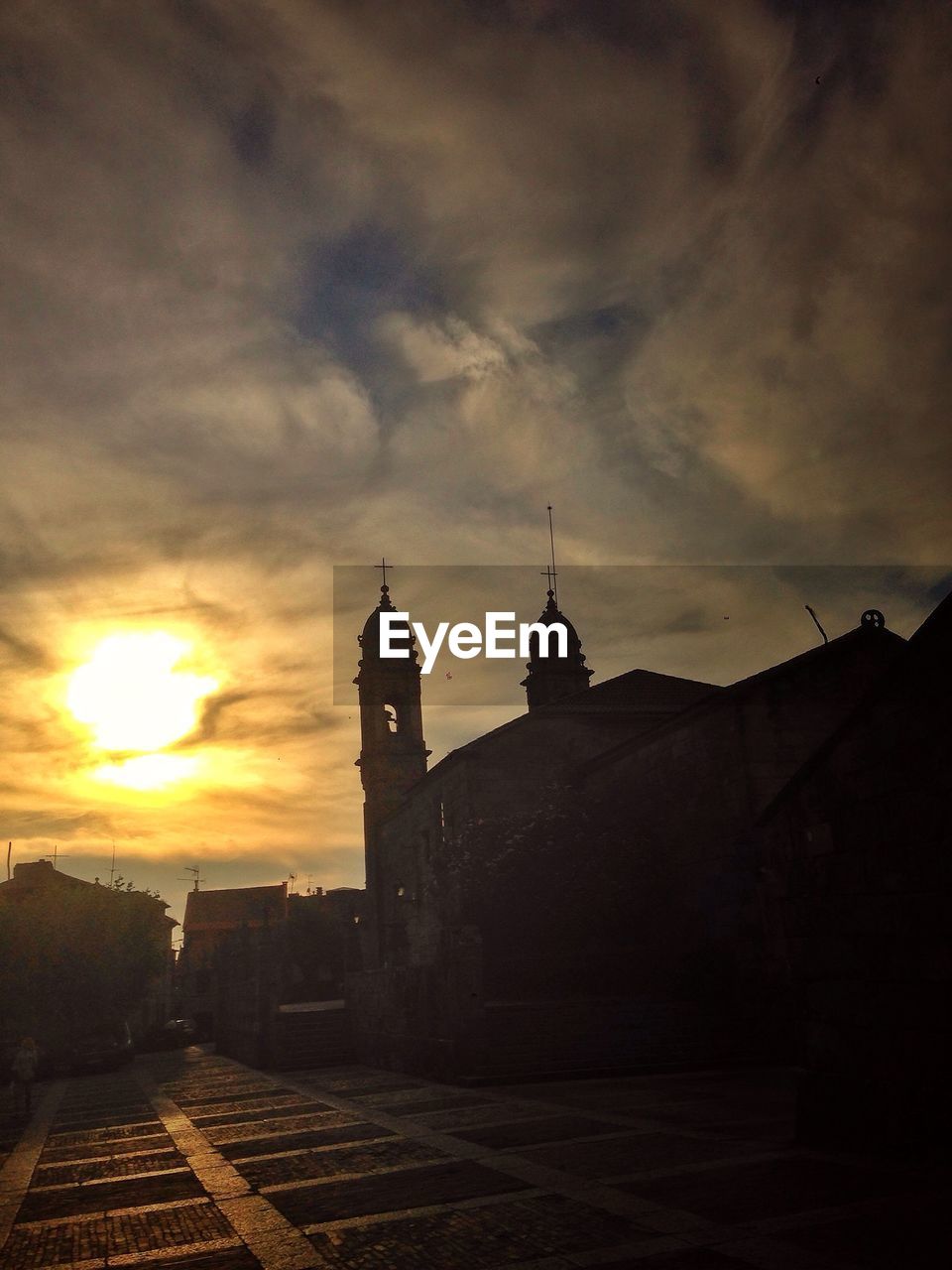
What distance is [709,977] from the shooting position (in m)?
22.5

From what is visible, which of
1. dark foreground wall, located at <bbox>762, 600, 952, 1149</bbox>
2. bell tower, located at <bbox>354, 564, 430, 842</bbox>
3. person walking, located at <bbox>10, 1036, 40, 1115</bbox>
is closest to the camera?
dark foreground wall, located at <bbox>762, 600, 952, 1149</bbox>

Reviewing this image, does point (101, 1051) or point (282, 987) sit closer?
point (282, 987)

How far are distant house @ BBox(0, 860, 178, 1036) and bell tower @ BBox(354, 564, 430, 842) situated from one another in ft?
42.0

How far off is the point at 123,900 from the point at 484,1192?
42.9 m

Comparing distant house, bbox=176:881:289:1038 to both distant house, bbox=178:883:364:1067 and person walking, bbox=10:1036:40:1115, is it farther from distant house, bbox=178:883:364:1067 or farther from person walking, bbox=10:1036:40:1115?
person walking, bbox=10:1036:40:1115

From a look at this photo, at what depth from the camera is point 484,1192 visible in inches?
317

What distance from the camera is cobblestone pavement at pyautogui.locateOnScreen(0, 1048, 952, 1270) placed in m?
6.20

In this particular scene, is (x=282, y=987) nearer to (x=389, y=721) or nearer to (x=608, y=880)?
(x=608, y=880)

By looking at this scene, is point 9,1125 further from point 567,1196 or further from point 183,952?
point 183,952

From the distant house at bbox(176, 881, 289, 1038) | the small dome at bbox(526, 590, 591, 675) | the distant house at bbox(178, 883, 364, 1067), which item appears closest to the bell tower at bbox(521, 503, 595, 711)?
the small dome at bbox(526, 590, 591, 675)

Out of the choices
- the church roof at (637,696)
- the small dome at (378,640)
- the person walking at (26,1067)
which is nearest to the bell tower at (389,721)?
the small dome at (378,640)

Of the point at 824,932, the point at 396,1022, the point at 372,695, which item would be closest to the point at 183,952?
the point at 372,695

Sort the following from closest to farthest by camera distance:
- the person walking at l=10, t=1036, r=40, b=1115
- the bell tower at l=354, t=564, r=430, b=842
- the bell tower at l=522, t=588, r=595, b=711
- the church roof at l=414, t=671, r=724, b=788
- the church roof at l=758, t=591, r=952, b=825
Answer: the church roof at l=758, t=591, r=952, b=825 → the person walking at l=10, t=1036, r=40, b=1115 → the church roof at l=414, t=671, r=724, b=788 → the bell tower at l=522, t=588, r=595, b=711 → the bell tower at l=354, t=564, r=430, b=842

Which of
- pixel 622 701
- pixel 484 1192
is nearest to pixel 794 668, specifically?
pixel 622 701
